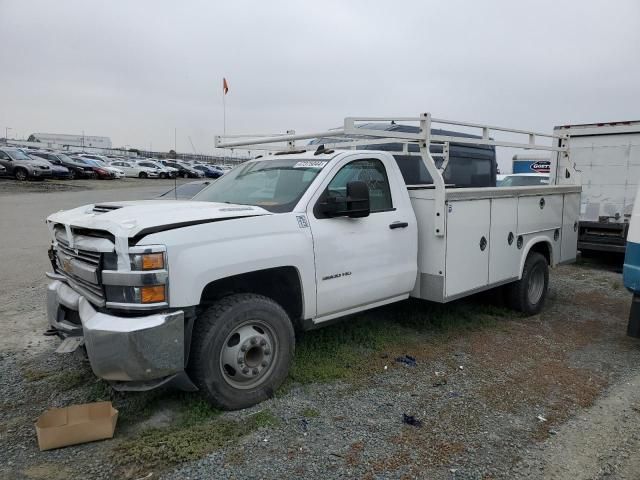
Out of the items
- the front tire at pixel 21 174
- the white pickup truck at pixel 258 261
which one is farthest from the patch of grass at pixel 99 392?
the front tire at pixel 21 174

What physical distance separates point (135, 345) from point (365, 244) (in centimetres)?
215

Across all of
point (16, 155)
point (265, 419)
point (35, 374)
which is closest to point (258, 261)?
point (265, 419)

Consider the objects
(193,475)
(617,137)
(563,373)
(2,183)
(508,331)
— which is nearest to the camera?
(193,475)

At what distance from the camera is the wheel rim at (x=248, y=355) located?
12.4 feet

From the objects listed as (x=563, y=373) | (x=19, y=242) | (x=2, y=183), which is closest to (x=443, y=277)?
(x=563, y=373)

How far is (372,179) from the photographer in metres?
4.97

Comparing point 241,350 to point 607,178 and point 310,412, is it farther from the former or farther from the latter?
point 607,178

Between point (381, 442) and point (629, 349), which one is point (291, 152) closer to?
point (381, 442)

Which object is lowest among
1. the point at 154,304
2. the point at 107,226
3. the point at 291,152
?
the point at 154,304

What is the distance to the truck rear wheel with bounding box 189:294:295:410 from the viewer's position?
11.9ft

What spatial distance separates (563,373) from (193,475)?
3.37 m

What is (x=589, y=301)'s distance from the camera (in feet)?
24.5

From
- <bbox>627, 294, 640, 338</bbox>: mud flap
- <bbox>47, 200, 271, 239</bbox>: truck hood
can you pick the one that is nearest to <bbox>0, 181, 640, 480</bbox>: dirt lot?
<bbox>627, 294, 640, 338</bbox>: mud flap

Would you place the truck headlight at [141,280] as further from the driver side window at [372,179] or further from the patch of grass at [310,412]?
the driver side window at [372,179]
